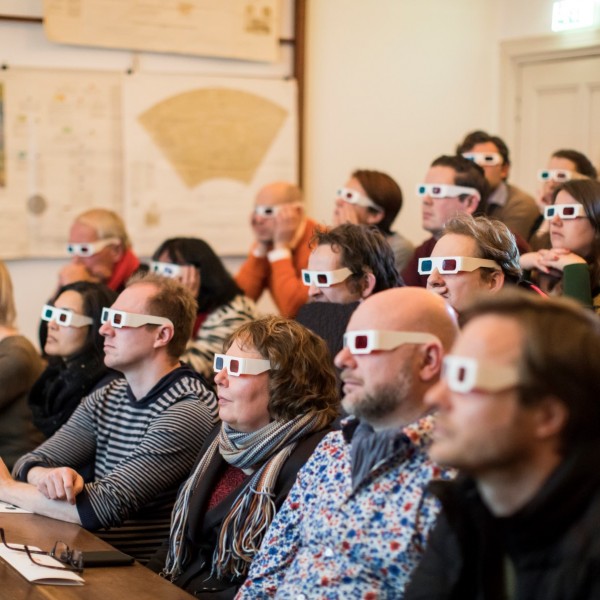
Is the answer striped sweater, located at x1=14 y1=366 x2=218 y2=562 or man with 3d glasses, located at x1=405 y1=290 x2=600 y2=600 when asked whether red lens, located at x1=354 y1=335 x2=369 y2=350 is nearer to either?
man with 3d glasses, located at x1=405 y1=290 x2=600 y2=600

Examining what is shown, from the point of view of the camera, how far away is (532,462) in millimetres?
1708

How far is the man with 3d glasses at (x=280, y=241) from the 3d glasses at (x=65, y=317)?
1.12 metres

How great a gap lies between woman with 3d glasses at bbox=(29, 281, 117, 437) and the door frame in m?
3.38

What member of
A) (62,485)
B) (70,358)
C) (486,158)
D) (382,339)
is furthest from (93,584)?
(486,158)

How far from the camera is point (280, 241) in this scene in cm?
518

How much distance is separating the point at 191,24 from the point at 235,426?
3831 mm

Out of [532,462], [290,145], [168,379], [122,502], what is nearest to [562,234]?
[168,379]

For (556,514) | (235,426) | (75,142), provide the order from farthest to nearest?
1. (75,142)
2. (235,426)
3. (556,514)

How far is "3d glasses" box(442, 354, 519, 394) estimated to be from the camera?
1673 mm

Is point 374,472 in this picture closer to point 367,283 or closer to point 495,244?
point 495,244

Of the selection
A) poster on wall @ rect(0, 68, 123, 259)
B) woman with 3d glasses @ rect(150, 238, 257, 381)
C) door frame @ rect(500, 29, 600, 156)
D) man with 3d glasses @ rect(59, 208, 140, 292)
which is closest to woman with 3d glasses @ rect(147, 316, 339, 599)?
woman with 3d glasses @ rect(150, 238, 257, 381)

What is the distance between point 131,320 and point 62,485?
0.63m

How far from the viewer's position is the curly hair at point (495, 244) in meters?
3.20

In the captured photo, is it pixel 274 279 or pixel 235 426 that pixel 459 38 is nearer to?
pixel 274 279
